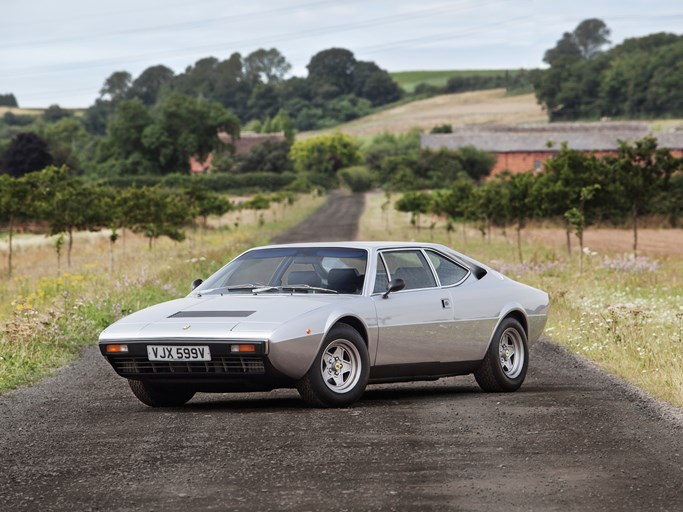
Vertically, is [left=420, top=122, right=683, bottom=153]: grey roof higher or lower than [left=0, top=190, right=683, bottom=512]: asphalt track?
lower

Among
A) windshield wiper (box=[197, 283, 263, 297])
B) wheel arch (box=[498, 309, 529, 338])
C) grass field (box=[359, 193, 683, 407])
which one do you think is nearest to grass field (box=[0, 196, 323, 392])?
windshield wiper (box=[197, 283, 263, 297])

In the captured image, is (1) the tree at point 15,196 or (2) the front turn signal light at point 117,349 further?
(1) the tree at point 15,196

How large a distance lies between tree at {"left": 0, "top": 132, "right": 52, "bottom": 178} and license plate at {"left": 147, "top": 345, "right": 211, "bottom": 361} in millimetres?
109126

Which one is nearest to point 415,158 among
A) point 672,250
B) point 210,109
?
point 210,109

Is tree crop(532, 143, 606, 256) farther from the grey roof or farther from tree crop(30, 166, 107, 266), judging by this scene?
the grey roof

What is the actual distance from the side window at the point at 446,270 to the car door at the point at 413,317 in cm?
15

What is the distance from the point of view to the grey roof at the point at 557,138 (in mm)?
141000

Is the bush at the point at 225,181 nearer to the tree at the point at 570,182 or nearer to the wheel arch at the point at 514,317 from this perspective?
the tree at the point at 570,182

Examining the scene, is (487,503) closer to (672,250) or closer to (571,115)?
(672,250)

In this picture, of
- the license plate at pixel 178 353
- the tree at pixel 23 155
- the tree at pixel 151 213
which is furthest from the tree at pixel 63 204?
the tree at pixel 23 155

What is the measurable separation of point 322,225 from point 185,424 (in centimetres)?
7618

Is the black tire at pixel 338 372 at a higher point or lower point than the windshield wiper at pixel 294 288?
lower

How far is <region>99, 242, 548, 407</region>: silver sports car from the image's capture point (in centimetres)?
1009

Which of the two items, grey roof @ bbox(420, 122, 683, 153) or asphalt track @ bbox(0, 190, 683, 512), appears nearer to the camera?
asphalt track @ bbox(0, 190, 683, 512)
